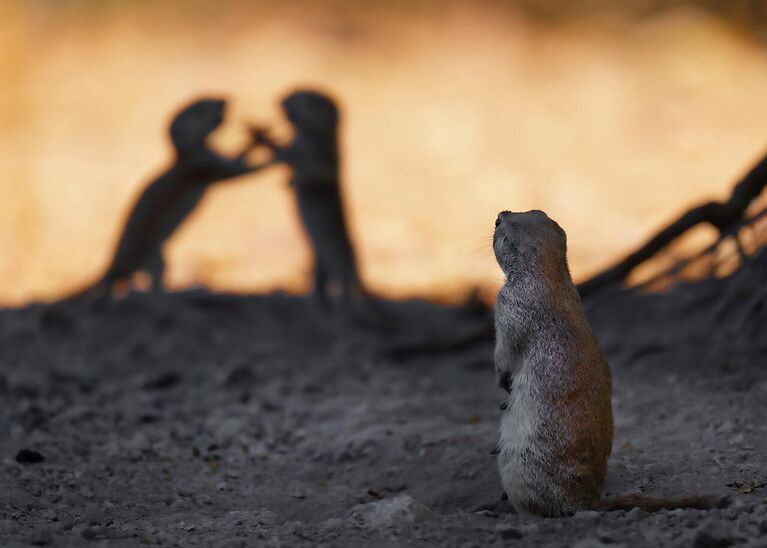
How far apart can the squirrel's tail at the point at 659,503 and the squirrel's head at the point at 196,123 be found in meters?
4.52

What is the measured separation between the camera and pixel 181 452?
3646 mm

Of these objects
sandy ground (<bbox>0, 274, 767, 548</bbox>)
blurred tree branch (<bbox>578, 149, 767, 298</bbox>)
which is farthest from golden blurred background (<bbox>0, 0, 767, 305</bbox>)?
blurred tree branch (<bbox>578, 149, 767, 298</bbox>)

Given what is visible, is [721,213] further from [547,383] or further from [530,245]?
[547,383]

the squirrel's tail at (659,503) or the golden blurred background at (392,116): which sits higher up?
the golden blurred background at (392,116)

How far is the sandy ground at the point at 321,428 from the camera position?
2496mm

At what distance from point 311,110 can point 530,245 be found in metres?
3.86

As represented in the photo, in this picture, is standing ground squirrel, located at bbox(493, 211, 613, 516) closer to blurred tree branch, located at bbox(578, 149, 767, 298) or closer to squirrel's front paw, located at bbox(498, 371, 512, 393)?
squirrel's front paw, located at bbox(498, 371, 512, 393)

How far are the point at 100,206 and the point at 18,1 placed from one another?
243cm

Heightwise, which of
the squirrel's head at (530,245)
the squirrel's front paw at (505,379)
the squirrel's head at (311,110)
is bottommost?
the squirrel's front paw at (505,379)

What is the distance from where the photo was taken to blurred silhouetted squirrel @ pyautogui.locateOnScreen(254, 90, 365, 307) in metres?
6.14

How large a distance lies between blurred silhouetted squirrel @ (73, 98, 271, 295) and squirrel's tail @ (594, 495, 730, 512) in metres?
4.32

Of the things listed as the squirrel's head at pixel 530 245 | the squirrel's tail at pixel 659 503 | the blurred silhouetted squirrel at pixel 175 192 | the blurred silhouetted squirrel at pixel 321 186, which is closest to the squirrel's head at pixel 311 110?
the blurred silhouetted squirrel at pixel 321 186

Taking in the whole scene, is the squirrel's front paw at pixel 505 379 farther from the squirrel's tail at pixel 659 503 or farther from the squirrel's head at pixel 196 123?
the squirrel's head at pixel 196 123

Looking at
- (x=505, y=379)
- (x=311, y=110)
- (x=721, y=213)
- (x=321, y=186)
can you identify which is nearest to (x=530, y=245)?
(x=505, y=379)
